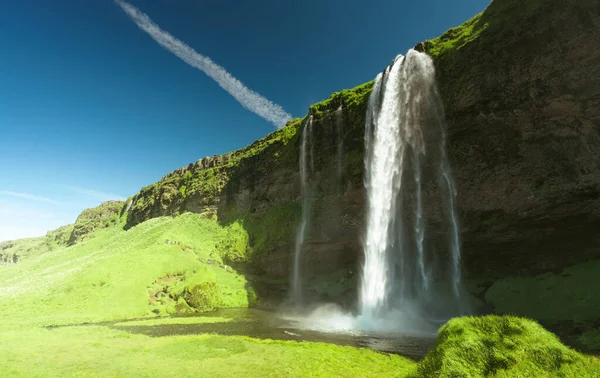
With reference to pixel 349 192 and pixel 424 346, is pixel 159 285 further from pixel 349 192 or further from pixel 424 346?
pixel 424 346

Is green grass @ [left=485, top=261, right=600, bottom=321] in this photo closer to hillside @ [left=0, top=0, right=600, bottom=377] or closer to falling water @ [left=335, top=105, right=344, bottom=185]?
hillside @ [left=0, top=0, right=600, bottom=377]

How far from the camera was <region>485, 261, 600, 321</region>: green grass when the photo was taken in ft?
70.4

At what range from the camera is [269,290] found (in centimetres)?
4197

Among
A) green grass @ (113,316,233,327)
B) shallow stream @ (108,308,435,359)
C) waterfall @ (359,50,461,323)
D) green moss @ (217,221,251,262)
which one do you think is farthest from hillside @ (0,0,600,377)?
shallow stream @ (108,308,435,359)

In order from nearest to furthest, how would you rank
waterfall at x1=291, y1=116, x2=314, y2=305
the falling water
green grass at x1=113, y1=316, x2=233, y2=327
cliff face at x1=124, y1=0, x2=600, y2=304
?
1. cliff face at x1=124, y1=0, x2=600, y2=304
2. green grass at x1=113, y1=316, x2=233, y2=327
3. the falling water
4. waterfall at x1=291, y1=116, x2=314, y2=305

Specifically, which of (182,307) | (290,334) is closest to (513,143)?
(290,334)

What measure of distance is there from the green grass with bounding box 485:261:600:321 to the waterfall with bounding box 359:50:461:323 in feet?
14.0

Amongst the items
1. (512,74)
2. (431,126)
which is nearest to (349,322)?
(431,126)

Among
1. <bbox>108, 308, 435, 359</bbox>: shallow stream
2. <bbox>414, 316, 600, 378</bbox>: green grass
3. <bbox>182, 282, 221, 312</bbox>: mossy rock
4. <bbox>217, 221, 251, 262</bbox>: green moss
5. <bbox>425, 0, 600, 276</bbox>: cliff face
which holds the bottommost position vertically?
<bbox>108, 308, 435, 359</bbox>: shallow stream

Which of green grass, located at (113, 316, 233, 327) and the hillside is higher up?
the hillside

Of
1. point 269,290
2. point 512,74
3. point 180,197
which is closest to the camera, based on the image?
point 512,74

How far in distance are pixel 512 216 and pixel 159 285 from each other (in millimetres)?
36690

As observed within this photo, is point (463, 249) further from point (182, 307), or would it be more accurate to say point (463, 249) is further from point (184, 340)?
point (182, 307)

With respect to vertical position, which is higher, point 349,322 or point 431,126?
point 431,126
